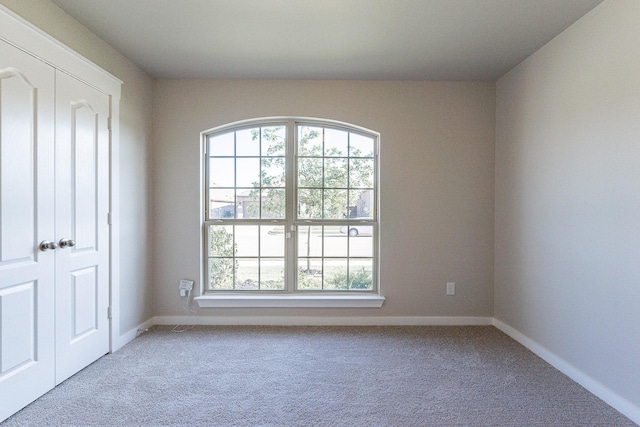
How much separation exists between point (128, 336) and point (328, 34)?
3.10 meters

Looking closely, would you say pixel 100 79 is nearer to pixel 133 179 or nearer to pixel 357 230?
pixel 133 179

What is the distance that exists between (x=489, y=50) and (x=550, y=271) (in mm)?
1882

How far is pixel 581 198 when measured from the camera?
2.43 meters

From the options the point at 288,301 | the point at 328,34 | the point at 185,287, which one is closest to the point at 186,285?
the point at 185,287

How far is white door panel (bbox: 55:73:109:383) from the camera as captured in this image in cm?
234

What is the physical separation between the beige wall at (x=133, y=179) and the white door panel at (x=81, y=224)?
0.24 metres

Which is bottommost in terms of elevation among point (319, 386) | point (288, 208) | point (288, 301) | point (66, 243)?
point (319, 386)

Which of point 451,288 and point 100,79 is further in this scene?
point 451,288

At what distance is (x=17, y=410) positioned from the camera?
2.01m

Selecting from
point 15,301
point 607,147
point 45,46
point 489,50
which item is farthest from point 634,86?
point 15,301

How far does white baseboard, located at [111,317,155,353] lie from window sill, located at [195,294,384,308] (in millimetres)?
518

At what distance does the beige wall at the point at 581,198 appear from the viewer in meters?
2.06

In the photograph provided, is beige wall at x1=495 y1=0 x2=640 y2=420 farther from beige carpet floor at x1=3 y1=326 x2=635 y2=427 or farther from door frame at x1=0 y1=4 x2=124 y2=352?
door frame at x1=0 y1=4 x2=124 y2=352

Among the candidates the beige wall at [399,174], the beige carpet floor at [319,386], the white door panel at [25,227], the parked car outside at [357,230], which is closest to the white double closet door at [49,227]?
the white door panel at [25,227]
